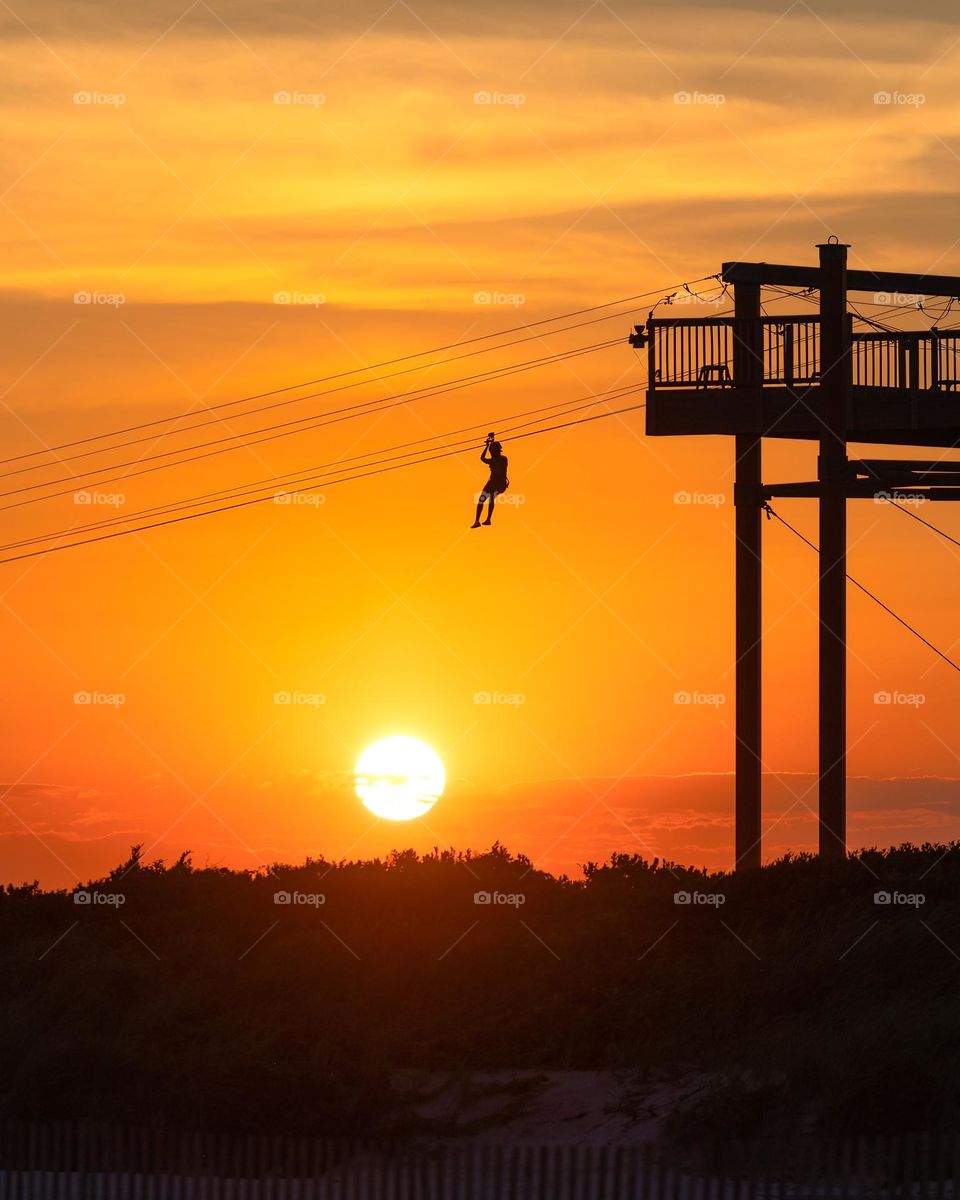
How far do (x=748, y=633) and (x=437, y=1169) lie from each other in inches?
581

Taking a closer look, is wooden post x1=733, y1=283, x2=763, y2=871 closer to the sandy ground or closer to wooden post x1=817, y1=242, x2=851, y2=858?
wooden post x1=817, y1=242, x2=851, y2=858

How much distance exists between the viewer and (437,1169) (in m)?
23.5

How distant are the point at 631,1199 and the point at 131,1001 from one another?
1135 centimetres

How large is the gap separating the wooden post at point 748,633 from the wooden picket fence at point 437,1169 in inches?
419

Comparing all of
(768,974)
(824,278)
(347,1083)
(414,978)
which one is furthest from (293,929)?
(824,278)

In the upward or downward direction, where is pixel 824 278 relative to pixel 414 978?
upward

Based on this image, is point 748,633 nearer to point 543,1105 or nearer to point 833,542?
point 833,542

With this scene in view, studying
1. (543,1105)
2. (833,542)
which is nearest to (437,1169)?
(543,1105)

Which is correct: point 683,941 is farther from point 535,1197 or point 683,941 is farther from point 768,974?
point 535,1197

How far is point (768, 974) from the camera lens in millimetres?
30422

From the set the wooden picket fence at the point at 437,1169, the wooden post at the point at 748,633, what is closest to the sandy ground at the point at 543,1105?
the wooden picket fence at the point at 437,1169

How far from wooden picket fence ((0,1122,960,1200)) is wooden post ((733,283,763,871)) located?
10.7m

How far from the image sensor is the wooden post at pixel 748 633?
3512 centimetres

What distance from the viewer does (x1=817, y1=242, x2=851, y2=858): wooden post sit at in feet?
112
